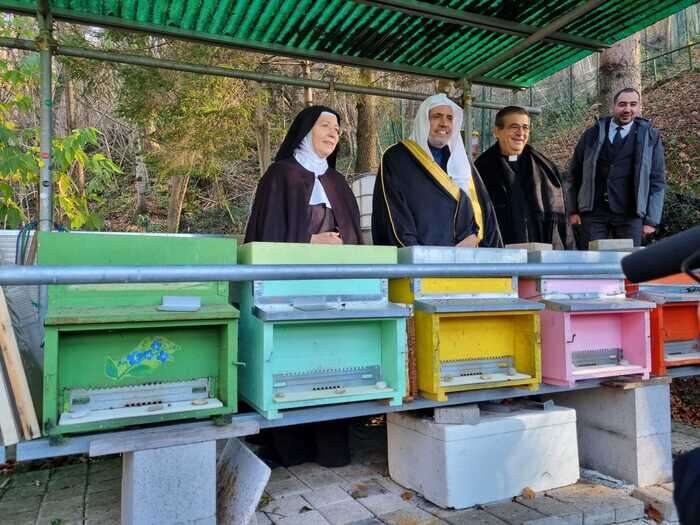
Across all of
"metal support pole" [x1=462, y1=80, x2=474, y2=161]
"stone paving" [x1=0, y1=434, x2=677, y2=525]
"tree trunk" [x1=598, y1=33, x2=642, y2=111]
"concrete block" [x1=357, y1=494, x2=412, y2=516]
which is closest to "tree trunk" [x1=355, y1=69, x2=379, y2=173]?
"tree trunk" [x1=598, y1=33, x2=642, y2=111]

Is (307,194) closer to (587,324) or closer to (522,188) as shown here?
(587,324)

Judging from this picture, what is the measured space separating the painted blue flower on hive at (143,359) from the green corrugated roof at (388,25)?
2344 mm

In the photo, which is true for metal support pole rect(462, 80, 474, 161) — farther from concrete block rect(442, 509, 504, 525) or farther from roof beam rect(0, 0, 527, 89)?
concrete block rect(442, 509, 504, 525)

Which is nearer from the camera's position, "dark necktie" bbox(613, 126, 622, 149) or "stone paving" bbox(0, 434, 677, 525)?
"stone paving" bbox(0, 434, 677, 525)

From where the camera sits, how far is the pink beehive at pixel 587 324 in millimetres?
2660

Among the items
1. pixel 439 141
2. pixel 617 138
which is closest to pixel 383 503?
pixel 439 141

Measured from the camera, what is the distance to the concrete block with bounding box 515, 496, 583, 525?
2.42 m

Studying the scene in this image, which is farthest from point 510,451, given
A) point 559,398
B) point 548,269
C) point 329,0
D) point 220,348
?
point 329,0

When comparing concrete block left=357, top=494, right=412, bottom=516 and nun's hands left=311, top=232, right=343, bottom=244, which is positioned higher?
nun's hands left=311, top=232, right=343, bottom=244

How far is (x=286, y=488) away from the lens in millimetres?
2787

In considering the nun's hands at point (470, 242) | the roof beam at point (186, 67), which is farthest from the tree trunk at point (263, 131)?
the nun's hands at point (470, 242)

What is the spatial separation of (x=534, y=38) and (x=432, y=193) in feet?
4.80

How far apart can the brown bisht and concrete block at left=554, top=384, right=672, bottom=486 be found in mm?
1325

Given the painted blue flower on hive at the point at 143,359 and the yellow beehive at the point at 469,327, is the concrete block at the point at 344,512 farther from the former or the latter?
the painted blue flower on hive at the point at 143,359
